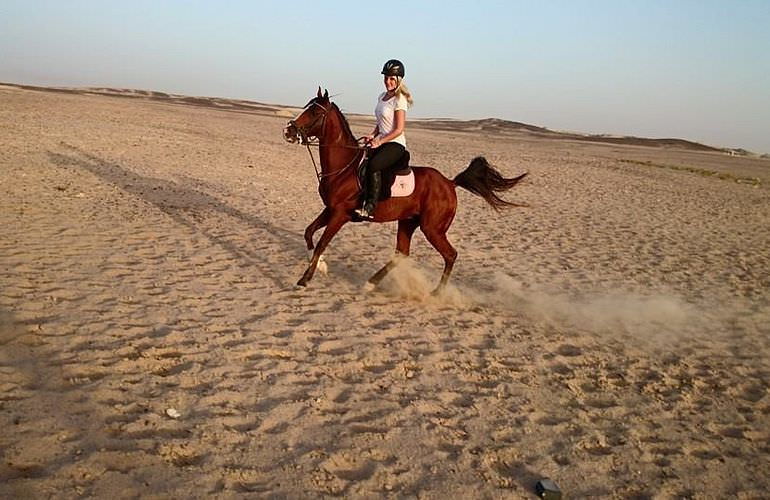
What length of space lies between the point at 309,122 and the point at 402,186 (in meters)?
1.53

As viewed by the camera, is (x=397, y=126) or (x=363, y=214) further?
(x=363, y=214)

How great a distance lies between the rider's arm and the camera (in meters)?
7.09

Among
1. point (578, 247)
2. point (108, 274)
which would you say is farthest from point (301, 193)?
point (108, 274)

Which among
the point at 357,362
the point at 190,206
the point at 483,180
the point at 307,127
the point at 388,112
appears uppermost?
the point at 388,112

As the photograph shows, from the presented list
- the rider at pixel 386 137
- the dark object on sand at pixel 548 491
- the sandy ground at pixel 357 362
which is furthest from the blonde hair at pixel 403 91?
the dark object on sand at pixel 548 491

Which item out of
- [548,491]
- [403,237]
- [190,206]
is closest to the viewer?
[548,491]

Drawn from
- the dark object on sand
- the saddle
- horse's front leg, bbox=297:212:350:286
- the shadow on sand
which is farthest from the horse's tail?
the dark object on sand

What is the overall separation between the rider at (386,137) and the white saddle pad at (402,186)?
209mm

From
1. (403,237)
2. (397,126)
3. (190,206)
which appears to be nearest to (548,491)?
(397,126)

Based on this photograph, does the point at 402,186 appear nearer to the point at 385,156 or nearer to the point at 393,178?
the point at 393,178

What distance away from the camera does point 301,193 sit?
16.1 metres

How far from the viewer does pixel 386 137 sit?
7207 mm

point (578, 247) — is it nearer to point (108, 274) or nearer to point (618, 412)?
point (618, 412)

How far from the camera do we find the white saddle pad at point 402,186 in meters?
7.42
